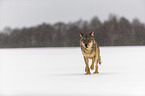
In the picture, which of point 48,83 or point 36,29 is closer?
point 48,83

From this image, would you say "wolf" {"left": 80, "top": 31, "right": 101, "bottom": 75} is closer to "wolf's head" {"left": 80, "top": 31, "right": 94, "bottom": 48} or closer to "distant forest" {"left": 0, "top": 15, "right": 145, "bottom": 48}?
"wolf's head" {"left": 80, "top": 31, "right": 94, "bottom": 48}

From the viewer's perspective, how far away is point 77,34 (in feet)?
54.6

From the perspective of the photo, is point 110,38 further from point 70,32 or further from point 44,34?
point 44,34

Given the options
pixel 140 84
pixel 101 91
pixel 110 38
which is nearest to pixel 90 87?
pixel 101 91

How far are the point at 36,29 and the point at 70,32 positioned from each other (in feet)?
10.6

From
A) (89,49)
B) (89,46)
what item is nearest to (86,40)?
(89,46)

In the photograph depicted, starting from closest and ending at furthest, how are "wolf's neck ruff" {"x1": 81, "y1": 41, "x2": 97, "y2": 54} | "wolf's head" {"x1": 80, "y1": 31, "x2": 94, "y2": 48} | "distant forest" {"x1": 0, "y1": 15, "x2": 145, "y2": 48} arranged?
"wolf's head" {"x1": 80, "y1": 31, "x2": 94, "y2": 48}
"wolf's neck ruff" {"x1": 81, "y1": 41, "x2": 97, "y2": 54}
"distant forest" {"x1": 0, "y1": 15, "x2": 145, "y2": 48}

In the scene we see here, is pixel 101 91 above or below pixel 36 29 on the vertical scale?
below

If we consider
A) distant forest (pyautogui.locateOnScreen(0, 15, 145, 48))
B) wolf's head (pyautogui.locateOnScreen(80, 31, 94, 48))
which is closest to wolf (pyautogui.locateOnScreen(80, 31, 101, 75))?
wolf's head (pyautogui.locateOnScreen(80, 31, 94, 48))

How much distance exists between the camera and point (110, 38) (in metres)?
16.2

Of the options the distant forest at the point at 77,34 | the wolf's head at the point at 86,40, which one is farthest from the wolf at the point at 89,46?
the distant forest at the point at 77,34

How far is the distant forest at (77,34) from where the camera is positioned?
49.5 feet

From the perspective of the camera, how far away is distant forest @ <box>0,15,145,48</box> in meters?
15.1

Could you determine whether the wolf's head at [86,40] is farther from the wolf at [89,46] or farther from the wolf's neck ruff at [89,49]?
the wolf's neck ruff at [89,49]
